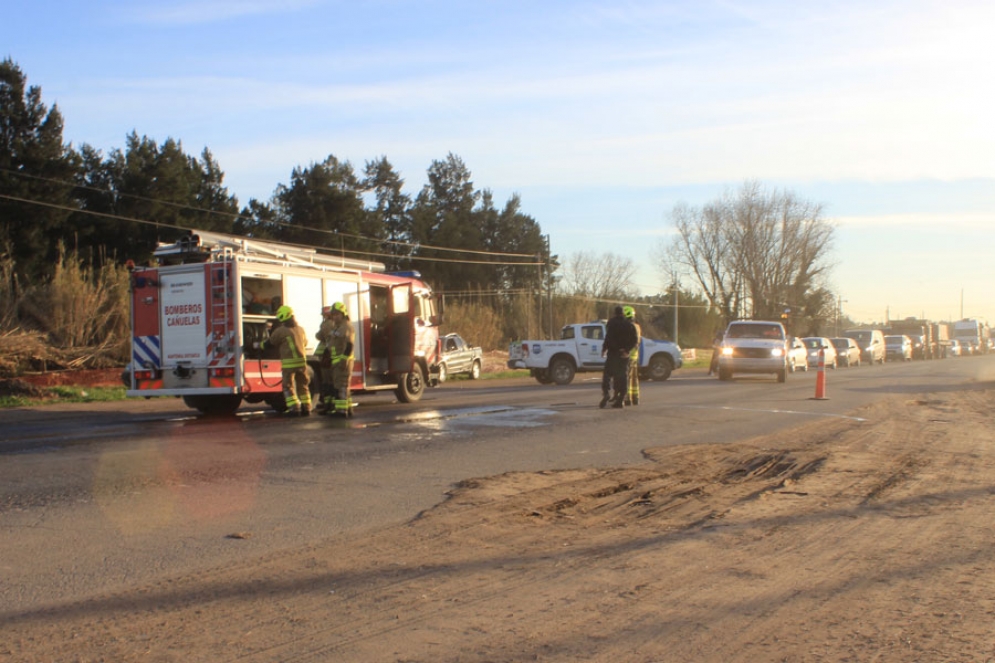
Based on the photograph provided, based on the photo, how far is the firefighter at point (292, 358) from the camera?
14781 mm

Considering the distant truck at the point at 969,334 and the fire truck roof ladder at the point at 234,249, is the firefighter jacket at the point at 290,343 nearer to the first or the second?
A: the fire truck roof ladder at the point at 234,249

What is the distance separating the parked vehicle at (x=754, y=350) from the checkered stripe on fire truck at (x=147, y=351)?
57.6ft

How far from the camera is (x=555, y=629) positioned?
4.45 m

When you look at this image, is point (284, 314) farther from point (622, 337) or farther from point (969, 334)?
point (969, 334)

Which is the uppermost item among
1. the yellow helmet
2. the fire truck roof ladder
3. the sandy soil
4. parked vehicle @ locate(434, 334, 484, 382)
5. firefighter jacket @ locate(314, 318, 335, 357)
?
the fire truck roof ladder

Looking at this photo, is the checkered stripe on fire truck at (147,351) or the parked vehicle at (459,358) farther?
the parked vehicle at (459,358)

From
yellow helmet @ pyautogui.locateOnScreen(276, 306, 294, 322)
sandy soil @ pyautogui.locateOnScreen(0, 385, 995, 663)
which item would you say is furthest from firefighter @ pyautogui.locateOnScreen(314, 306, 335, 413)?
sandy soil @ pyautogui.locateOnScreen(0, 385, 995, 663)

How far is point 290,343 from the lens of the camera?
48.5ft

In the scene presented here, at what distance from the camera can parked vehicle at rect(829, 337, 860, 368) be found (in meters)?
46.6

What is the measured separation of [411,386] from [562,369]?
1003 cm

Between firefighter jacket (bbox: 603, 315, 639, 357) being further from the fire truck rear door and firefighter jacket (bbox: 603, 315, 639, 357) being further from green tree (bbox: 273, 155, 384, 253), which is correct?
green tree (bbox: 273, 155, 384, 253)

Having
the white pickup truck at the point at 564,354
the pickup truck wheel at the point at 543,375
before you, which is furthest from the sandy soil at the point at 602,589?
the pickup truck wheel at the point at 543,375

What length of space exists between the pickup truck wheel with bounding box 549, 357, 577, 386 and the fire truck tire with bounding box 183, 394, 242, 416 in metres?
13.5

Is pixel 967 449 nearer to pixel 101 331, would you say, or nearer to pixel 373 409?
pixel 373 409
